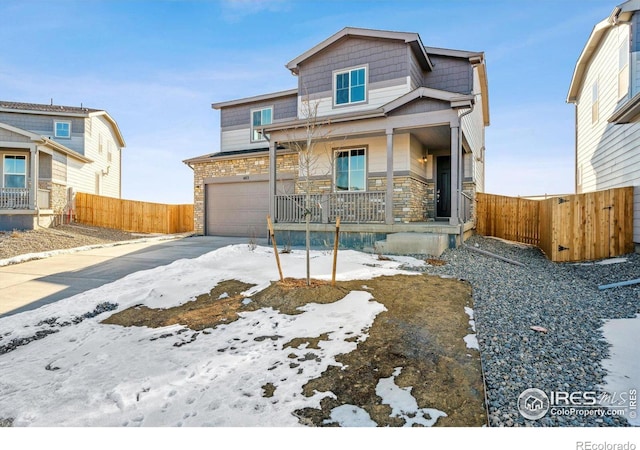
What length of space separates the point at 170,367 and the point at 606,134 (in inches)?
538

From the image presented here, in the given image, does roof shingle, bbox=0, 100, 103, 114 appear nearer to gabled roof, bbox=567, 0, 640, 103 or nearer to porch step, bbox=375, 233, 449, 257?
porch step, bbox=375, 233, 449, 257

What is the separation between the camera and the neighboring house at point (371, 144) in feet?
28.4

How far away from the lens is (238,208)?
1341 cm

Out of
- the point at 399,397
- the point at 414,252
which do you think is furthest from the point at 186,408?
the point at 414,252

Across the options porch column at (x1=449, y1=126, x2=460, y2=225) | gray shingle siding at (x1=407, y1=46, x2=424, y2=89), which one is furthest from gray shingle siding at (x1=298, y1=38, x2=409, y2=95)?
porch column at (x1=449, y1=126, x2=460, y2=225)

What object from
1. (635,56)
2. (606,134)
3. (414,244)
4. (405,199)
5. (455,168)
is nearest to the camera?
(414,244)

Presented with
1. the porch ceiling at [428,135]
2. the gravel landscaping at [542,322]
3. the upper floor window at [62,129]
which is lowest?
the gravel landscaping at [542,322]

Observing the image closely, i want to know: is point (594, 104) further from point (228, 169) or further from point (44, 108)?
point (44, 108)

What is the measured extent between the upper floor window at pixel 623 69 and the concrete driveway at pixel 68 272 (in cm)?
1275

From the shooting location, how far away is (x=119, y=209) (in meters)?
17.4

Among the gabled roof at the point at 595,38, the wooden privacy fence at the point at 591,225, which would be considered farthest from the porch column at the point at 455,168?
the gabled roof at the point at 595,38

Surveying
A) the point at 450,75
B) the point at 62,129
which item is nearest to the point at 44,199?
the point at 62,129

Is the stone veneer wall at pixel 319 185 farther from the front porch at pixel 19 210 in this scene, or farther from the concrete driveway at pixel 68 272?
the front porch at pixel 19 210

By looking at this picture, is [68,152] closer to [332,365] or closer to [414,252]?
[414,252]
